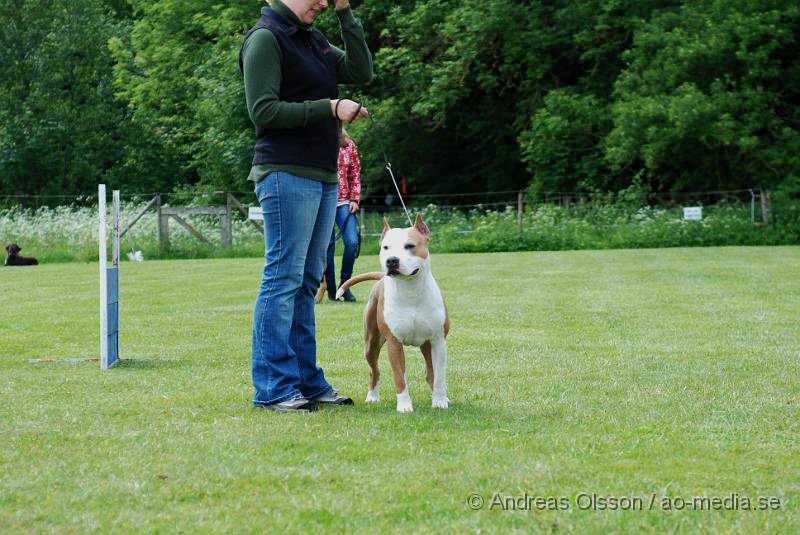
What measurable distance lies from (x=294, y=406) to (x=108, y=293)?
201 cm

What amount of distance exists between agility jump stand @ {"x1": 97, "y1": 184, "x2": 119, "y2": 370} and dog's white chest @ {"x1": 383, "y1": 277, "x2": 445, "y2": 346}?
6.77 ft

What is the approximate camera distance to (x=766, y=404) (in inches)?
184

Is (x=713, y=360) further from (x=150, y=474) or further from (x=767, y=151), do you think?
(x=767, y=151)

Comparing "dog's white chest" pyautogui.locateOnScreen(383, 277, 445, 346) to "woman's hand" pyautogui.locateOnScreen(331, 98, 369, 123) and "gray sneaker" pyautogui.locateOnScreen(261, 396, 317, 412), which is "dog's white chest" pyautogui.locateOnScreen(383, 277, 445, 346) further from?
"woman's hand" pyautogui.locateOnScreen(331, 98, 369, 123)

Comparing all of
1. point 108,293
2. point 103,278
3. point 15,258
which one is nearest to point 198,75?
point 15,258

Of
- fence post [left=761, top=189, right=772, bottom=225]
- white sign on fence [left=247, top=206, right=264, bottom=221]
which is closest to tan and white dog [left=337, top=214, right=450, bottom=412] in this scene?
white sign on fence [left=247, top=206, right=264, bottom=221]

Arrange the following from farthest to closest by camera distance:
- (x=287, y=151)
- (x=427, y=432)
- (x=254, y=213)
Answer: (x=254, y=213) < (x=287, y=151) < (x=427, y=432)

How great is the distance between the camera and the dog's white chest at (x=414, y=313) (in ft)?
15.2

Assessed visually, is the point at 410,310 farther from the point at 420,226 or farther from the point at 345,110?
the point at 345,110

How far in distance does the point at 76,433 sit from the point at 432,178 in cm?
2915

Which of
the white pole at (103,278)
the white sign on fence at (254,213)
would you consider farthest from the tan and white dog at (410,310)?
the white sign on fence at (254,213)

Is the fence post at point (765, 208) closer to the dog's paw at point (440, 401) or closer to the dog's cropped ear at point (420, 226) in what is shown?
the dog's cropped ear at point (420, 226)

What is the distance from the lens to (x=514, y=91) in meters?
31.2

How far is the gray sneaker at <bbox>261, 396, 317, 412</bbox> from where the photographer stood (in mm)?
4695
